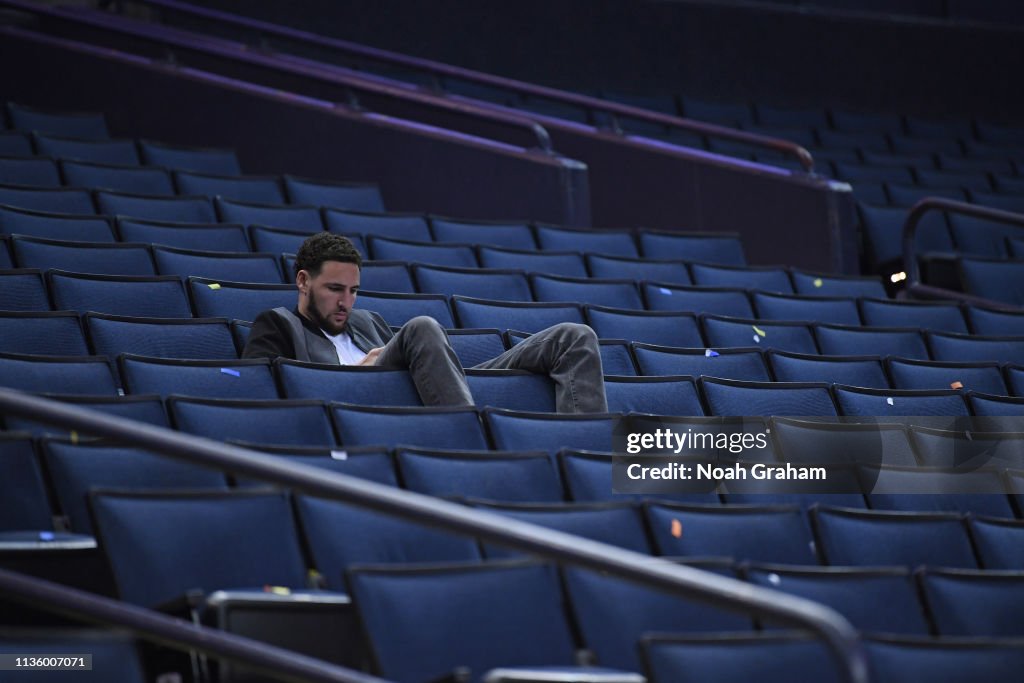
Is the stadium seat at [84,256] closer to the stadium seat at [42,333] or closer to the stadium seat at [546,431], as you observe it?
the stadium seat at [42,333]

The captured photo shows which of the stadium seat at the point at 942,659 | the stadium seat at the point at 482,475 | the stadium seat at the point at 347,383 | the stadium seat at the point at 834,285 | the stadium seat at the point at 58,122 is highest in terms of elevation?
the stadium seat at the point at 58,122

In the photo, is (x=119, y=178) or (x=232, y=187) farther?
(x=232, y=187)

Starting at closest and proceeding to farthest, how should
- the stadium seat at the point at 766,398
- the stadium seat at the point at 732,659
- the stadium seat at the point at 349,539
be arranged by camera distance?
the stadium seat at the point at 732,659, the stadium seat at the point at 349,539, the stadium seat at the point at 766,398

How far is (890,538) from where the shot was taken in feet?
6.47

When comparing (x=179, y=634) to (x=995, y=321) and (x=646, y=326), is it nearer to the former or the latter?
(x=646, y=326)

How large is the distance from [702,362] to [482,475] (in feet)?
3.03

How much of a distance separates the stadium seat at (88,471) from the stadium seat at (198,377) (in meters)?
0.36

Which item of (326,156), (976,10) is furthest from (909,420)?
(976,10)

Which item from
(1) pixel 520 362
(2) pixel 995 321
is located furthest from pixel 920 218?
(1) pixel 520 362

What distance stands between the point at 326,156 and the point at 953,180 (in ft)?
6.67

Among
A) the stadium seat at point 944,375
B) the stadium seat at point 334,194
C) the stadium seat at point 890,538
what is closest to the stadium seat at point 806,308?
the stadium seat at point 944,375

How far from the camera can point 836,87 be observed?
6.00 metres

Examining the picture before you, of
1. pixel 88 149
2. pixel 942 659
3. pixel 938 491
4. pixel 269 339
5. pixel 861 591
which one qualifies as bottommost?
pixel 942 659

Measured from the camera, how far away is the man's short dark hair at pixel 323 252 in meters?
2.39
